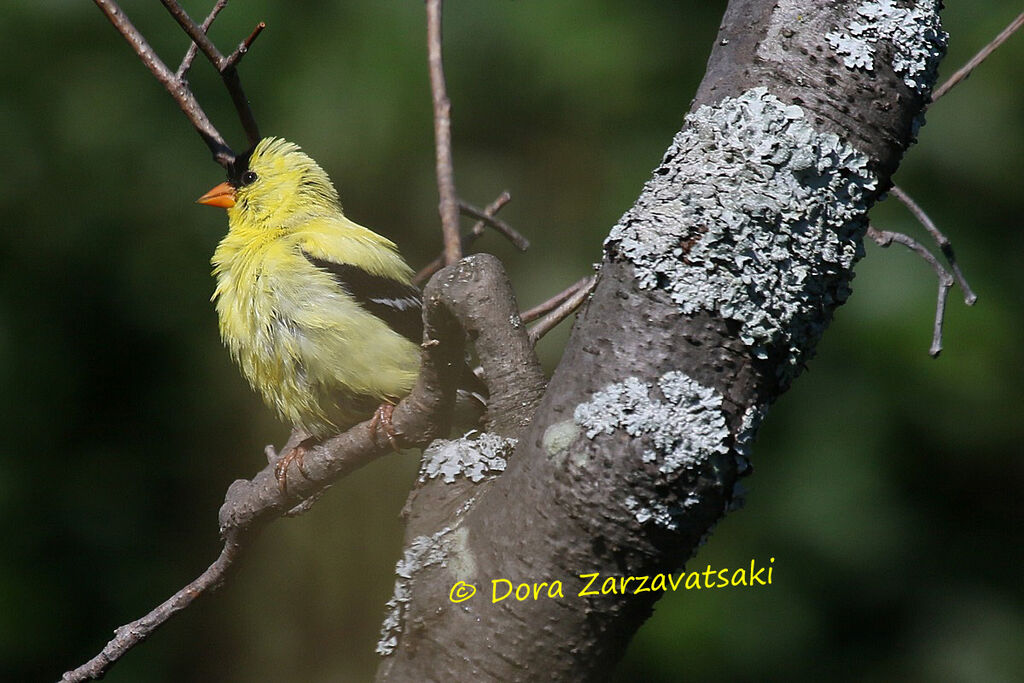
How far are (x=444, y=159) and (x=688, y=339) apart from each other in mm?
638

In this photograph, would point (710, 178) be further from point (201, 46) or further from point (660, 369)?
point (201, 46)

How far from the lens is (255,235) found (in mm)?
2361

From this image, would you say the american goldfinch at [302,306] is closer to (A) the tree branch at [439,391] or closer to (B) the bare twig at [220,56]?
(B) the bare twig at [220,56]

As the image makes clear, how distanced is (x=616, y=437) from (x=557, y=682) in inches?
12.3

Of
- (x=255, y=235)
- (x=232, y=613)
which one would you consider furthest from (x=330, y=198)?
(x=232, y=613)

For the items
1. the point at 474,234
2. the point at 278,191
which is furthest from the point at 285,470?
the point at 278,191

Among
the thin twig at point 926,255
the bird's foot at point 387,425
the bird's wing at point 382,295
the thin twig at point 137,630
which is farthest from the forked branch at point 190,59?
the thin twig at point 926,255

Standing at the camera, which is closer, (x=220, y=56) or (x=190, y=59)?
(x=220, y=56)

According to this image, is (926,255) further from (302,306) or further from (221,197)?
(221,197)

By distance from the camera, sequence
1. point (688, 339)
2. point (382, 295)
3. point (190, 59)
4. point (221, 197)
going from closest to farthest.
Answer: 1. point (688, 339)
2. point (190, 59)
3. point (221, 197)
4. point (382, 295)

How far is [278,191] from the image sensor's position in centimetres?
234

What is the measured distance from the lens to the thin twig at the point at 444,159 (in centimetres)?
160

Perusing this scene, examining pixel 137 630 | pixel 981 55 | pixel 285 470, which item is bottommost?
pixel 137 630

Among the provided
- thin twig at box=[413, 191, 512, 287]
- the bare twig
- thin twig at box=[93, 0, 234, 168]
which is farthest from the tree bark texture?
thin twig at box=[93, 0, 234, 168]
